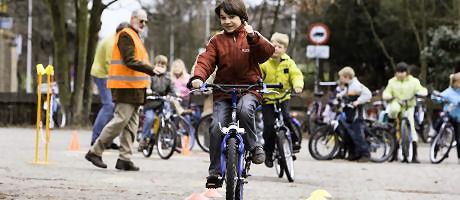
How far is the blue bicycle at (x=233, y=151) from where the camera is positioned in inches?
294

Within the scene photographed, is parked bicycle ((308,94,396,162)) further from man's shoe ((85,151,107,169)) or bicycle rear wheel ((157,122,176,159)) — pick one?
man's shoe ((85,151,107,169))

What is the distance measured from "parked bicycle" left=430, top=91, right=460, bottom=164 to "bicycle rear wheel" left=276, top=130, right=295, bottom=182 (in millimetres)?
5283

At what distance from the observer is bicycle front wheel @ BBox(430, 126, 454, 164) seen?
16.2 m

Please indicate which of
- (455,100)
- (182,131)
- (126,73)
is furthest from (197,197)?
(455,100)

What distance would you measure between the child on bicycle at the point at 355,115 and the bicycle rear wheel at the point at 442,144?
1.06m

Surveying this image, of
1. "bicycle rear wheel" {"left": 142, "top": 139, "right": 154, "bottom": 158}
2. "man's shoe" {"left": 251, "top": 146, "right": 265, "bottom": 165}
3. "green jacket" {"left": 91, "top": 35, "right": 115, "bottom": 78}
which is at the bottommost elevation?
"bicycle rear wheel" {"left": 142, "top": 139, "right": 154, "bottom": 158}

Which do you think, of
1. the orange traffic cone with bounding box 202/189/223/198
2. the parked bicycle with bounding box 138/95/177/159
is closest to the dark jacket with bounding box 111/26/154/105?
the parked bicycle with bounding box 138/95/177/159

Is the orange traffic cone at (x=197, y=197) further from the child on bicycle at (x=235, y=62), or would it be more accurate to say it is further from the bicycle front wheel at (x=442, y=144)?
the bicycle front wheel at (x=442, y=144)

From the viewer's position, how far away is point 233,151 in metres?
7.57

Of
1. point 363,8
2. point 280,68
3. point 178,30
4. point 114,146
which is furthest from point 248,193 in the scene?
point 178,30

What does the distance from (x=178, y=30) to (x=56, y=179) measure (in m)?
54.9

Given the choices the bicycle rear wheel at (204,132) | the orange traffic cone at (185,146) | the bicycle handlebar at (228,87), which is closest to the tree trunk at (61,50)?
the bicycle rear wheel at (204,132)

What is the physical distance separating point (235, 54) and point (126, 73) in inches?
159

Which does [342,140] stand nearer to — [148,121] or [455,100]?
[455,100]
